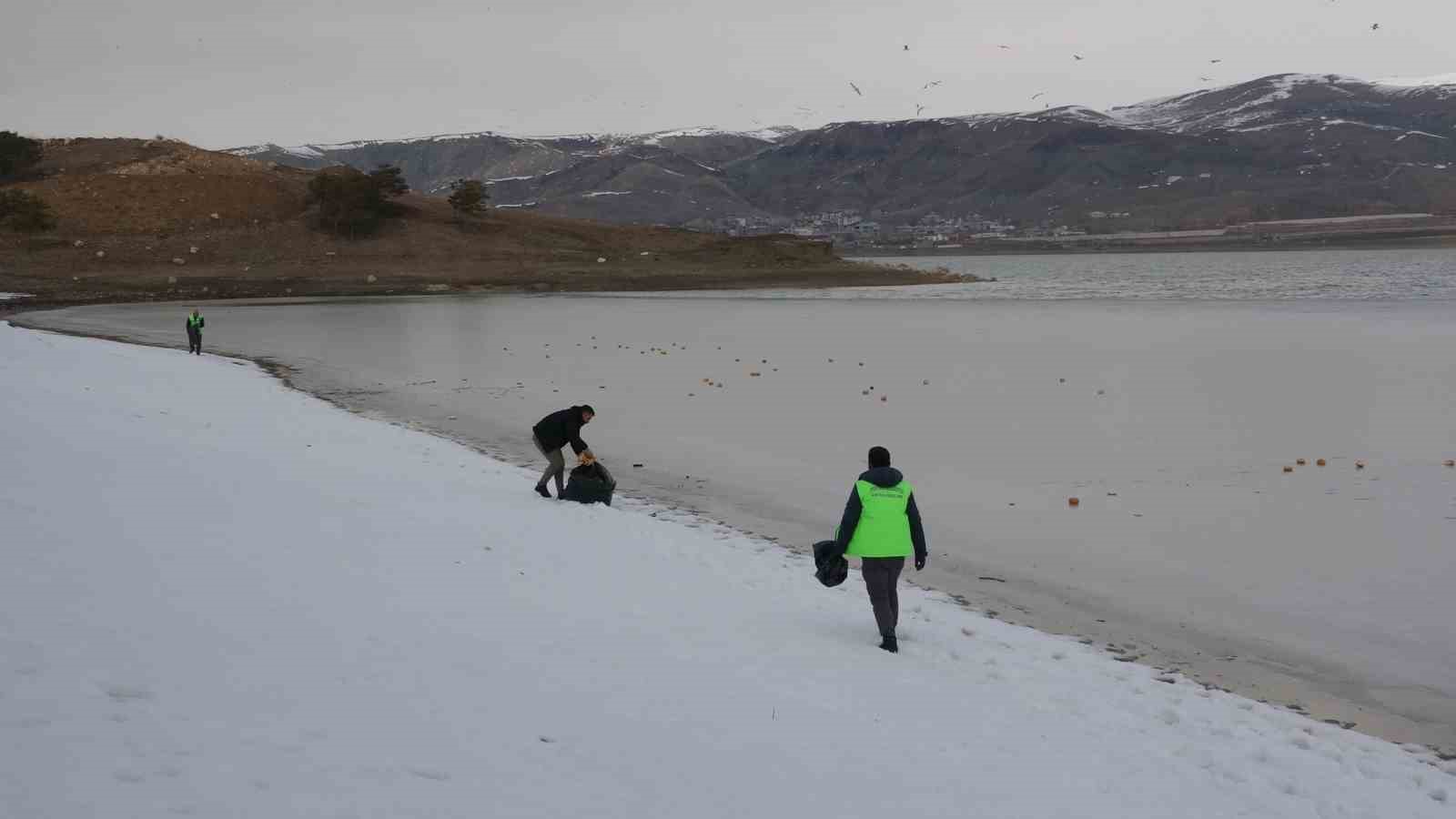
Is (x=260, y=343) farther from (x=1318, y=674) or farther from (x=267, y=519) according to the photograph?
(x=1318, y=674)

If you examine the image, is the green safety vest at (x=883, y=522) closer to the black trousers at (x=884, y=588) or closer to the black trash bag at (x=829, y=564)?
the black trousers at (x=884, y=588)

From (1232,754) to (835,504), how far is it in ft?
23.0

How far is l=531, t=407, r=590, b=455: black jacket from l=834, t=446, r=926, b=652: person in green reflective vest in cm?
537

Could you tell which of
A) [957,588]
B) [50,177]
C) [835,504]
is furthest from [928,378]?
[50,177]

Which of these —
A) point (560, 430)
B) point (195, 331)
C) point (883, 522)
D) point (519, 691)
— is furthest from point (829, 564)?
point (195, 331)

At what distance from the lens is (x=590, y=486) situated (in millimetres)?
12906

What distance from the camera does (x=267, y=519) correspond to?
926 cm

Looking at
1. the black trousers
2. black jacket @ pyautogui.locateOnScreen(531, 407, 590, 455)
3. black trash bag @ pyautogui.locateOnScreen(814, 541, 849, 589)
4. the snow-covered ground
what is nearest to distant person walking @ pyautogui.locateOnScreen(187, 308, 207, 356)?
black jacket @ pyautogui.locateOnScreen(531, 407, 590, 455)

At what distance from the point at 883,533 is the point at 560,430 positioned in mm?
5820

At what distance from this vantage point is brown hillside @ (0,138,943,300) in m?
66.1

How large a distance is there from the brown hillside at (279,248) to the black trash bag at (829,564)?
5745 cm

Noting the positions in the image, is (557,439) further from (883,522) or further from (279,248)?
(279,248)

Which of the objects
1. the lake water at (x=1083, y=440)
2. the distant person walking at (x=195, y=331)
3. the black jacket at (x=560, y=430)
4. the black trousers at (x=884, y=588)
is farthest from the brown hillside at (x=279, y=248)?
the black trousers at (x=884, y=588)

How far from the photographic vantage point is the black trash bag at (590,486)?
1289 centimetres
